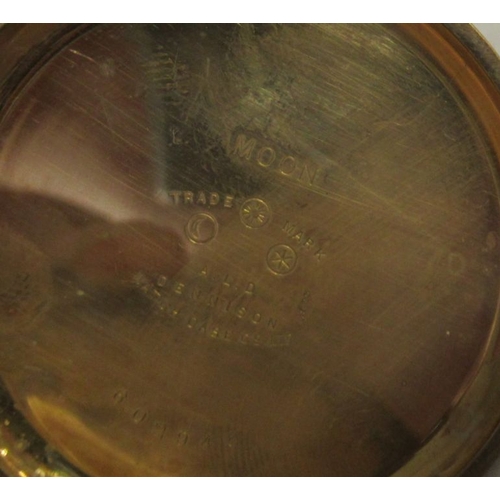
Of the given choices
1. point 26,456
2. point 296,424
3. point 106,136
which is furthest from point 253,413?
point 106,136

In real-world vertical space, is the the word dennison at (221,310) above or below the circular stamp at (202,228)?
below

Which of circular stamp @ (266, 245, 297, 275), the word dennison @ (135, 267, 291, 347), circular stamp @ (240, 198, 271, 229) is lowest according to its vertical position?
the word dennison @ (135, 267, 291, 347)

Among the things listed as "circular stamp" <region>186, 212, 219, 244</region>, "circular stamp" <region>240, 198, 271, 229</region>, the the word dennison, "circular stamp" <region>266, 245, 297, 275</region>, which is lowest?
the the word dennison

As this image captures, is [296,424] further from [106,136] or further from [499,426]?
[106,136]

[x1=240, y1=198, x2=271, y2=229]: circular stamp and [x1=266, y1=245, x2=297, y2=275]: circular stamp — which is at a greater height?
[x1=240, y1=198, x2=271, y2=229]: circular stamp

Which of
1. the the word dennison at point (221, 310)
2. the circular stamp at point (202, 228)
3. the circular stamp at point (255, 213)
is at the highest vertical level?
the circular stamp at point (255, 213)

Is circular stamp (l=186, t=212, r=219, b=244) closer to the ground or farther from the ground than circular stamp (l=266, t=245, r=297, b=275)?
closer to the ground
